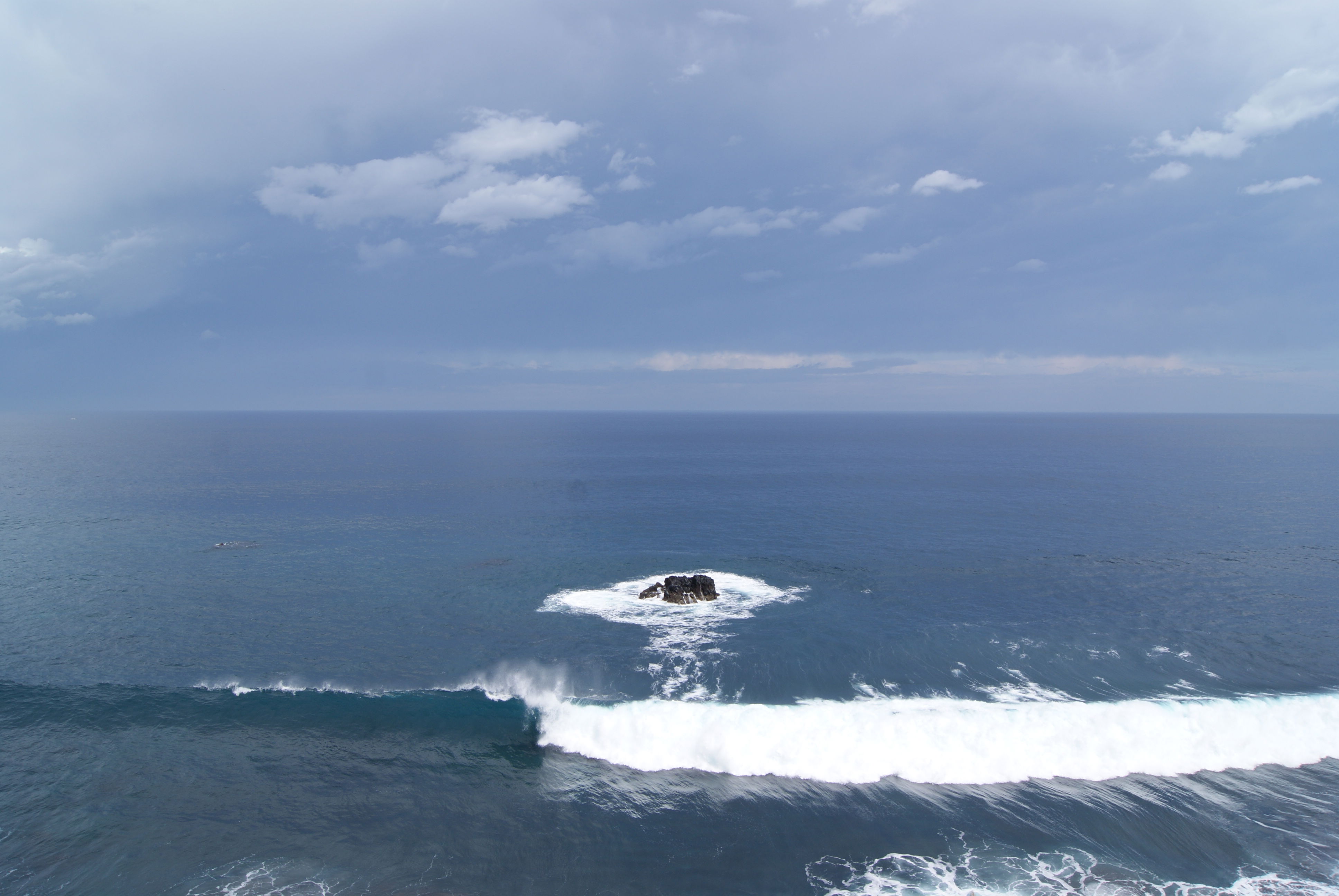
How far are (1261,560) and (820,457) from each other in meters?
107

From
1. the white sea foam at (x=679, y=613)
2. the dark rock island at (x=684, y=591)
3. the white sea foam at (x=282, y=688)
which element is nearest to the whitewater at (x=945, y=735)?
the white sea foam at (x=679, y=613)

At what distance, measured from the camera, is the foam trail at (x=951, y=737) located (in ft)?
113

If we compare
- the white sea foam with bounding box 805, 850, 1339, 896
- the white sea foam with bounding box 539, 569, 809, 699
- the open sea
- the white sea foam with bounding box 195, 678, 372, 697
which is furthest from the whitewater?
the white sea foam with bounding box 195, 678, 372, 697

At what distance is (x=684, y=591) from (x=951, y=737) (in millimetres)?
25021

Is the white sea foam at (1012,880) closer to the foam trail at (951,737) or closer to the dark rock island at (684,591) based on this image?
the foam trail at (951,737)

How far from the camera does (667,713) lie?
37625mm

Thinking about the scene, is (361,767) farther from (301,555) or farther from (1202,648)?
(1202,648)

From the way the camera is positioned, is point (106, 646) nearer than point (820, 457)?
Yes

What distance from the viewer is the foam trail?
34.4 metres

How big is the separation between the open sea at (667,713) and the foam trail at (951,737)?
18cm

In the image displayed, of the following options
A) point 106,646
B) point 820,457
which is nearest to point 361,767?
point 106,646

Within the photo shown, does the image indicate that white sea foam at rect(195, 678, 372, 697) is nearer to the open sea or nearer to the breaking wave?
the open sea

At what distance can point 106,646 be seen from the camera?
1838 inches

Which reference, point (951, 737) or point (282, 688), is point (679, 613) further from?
point (282, 688)
